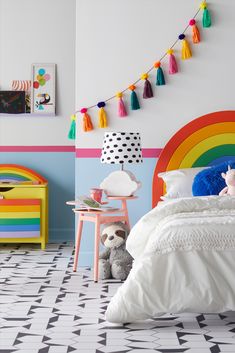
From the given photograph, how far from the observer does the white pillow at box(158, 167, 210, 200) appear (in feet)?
18.7

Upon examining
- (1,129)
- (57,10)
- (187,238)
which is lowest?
(187,238)

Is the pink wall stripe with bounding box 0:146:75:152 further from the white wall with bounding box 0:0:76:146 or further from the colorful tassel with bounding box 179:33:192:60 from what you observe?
the colorful tassel with bounding box 179:33:192:60

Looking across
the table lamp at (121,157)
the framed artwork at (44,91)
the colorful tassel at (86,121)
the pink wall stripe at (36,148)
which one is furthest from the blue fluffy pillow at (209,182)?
the framed artwork at (44,91)

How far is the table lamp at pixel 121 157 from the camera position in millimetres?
5602

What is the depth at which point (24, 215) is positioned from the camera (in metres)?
6.96

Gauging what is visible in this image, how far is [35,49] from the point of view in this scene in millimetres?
7461

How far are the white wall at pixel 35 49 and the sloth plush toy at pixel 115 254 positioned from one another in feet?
6.95

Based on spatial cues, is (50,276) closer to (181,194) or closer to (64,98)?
(181,194)

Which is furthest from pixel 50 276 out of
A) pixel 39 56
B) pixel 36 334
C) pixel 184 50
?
pixel 39 56

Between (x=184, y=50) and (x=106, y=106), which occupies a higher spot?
(x=184, y=50)

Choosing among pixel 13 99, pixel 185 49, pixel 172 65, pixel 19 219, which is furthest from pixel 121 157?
pixel 13 99

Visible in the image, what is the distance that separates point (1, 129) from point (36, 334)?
395cm

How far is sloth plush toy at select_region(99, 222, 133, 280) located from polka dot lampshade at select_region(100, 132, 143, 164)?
0.51 m

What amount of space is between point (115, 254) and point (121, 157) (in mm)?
742
